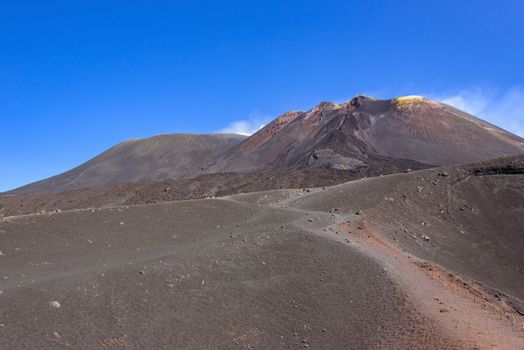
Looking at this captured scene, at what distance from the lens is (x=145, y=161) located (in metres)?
111

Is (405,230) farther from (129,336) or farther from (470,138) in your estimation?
(470,138)

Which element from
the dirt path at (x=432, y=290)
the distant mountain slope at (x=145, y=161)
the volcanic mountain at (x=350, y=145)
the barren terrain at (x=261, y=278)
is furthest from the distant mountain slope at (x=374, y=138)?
the dirt path at (x=432, y=290)

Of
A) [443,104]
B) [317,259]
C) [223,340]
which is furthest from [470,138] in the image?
[223,340]

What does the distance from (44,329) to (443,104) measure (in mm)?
82550

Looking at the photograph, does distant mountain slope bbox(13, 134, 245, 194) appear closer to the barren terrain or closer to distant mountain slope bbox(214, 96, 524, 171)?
distant mountain slope bbox(214, 96, 524, 171)

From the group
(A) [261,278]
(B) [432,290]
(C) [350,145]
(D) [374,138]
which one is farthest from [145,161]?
(B) [432,290]

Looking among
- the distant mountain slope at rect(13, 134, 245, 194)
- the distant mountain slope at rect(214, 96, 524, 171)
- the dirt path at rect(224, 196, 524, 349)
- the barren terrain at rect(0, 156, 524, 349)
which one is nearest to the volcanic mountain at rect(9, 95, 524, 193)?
the distant mountain slope at rect(214, 96, 524, 171)

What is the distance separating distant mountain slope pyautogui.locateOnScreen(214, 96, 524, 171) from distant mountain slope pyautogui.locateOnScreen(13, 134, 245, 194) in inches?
614

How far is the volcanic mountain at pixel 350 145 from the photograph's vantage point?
6462cm

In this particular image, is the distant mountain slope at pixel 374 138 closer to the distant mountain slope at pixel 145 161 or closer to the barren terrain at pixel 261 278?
the distant mountain slope at pixel 145 161

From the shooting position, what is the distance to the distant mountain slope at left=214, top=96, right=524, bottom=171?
65188mm

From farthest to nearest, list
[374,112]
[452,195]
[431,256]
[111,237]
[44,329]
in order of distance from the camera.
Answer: [374,112]
[452,195]
[431,256]
[111,237]
[44,329]

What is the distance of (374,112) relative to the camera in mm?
81625

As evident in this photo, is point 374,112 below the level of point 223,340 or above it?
above
